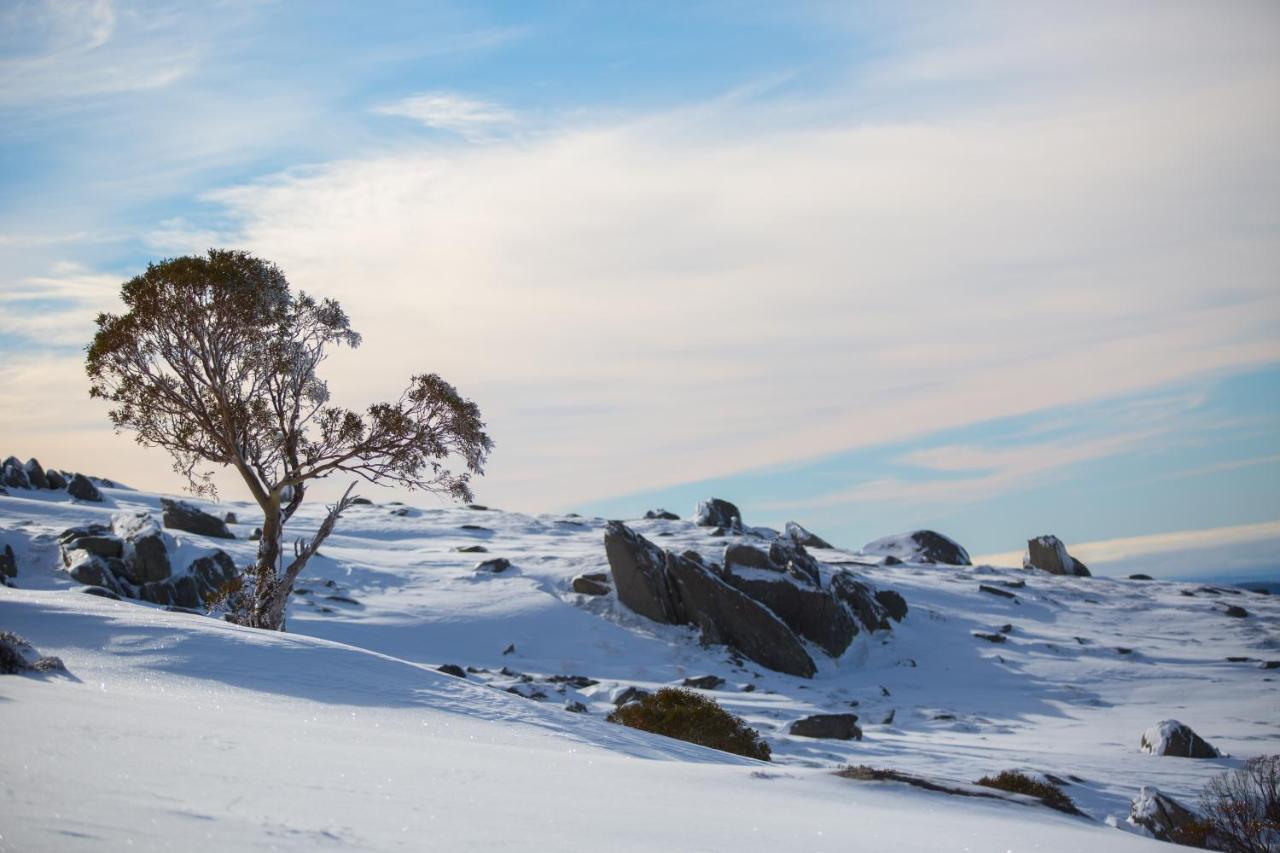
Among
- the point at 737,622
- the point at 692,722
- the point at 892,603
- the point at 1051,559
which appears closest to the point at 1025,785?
the point at 692,722

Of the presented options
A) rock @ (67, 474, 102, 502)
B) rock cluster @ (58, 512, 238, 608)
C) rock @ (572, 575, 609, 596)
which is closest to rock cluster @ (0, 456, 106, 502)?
rock @ (67, 474, 102, 502)

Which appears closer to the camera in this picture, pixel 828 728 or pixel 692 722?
pixel 692 722

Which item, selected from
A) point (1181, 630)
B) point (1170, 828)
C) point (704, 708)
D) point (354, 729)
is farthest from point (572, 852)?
point (1181, 630)

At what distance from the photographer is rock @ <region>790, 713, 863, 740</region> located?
70.7 feet

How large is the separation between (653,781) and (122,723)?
3.45 m

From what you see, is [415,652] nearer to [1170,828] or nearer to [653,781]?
[1170,828]

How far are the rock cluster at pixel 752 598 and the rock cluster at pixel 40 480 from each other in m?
22.6

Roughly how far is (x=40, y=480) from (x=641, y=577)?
26.6 meters

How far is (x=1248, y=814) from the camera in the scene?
13820 mm

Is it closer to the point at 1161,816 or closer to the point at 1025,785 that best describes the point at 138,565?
the point at 1025,785

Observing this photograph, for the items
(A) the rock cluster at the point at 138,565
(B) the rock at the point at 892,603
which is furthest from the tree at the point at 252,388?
(B) the rock at the point at 892,603

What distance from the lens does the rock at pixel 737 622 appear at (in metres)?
31.0

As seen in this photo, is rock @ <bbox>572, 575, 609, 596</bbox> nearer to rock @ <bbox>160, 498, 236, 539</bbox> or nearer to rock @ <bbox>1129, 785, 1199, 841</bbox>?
rock @ <bbox>160, 498, 236, 539</bbox>

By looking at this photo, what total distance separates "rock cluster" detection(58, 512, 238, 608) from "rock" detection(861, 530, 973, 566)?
107ft
